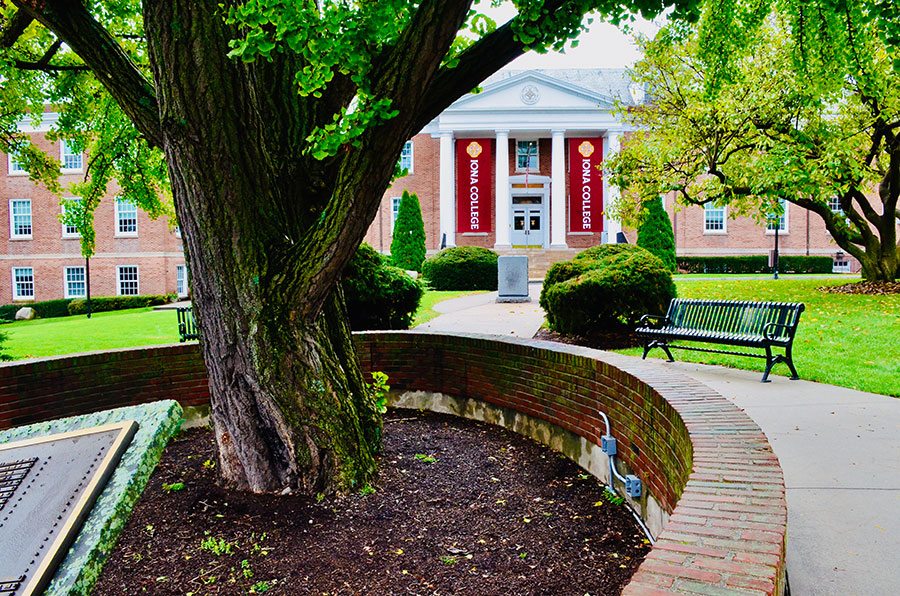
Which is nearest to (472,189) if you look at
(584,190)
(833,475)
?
(584,190)

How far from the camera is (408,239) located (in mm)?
32531

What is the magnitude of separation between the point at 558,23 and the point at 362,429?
3.28 meters

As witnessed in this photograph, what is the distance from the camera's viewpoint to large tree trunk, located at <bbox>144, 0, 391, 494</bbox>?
15.1 ft

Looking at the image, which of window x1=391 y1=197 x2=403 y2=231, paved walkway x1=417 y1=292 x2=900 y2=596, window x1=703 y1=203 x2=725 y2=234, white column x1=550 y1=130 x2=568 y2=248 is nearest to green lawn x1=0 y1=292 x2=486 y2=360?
paved walkway x1=417 y1=292 x2=900 y2=596

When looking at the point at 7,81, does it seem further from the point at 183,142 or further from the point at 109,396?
the point at 183,142

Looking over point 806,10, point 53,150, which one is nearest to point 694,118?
point 806,10

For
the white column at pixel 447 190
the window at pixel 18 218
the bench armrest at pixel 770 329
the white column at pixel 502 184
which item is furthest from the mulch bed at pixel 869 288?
the window at pixel 18 218

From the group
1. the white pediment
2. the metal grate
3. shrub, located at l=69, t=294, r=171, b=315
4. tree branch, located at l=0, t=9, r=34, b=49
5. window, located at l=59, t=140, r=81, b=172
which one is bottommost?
shrub, located at l=69, t=294, r=171, b=315

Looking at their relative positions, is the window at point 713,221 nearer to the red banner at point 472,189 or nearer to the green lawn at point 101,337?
the red banner at point 472,189

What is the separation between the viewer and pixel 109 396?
6484mm

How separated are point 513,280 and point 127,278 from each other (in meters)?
25.7

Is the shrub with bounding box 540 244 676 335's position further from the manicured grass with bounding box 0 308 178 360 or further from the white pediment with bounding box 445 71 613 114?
the white pediment with bounding box 445 71 613 114

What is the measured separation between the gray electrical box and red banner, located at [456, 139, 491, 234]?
1781 centimetres

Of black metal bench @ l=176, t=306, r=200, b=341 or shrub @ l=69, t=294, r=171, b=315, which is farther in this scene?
shrub @ l=69, t=294, r=171, b=315
